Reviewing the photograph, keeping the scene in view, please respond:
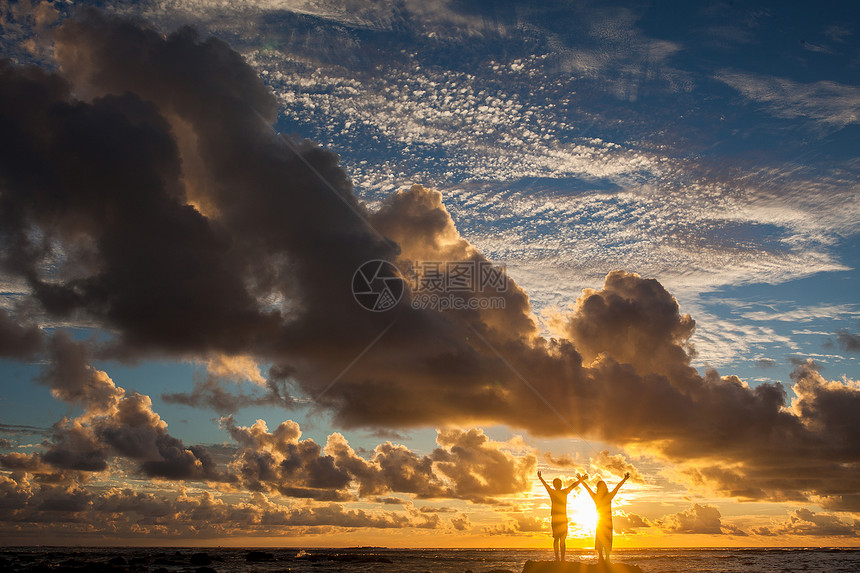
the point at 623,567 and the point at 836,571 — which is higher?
the point at 623,567

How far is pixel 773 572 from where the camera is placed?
70062mm

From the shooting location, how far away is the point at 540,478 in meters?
24.0

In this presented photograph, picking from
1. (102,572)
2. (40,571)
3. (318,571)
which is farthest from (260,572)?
(40,571)

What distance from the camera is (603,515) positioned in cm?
2311

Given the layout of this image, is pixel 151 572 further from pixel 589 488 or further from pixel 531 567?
pixel 589 488

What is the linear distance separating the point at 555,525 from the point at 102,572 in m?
63.0

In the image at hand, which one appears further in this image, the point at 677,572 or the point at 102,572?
the point at 677,572

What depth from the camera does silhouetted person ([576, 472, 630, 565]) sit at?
22.6m

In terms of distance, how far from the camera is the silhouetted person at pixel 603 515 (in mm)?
22578

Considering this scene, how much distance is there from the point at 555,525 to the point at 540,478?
2.33 meters

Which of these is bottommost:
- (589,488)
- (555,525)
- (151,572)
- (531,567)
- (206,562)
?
(206,562)

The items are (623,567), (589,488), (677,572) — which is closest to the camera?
(589,488)

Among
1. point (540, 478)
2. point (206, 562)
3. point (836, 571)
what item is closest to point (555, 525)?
point (540, 478)

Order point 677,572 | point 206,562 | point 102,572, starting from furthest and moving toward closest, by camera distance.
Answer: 1. point 206,562
2. point 677,572
3. point 102,572
